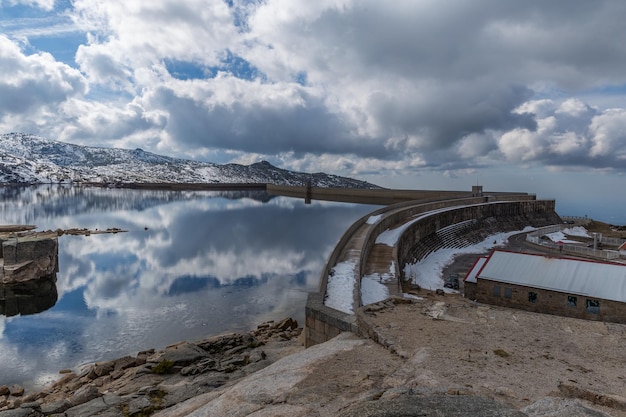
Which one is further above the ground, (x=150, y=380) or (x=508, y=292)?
(x=508, y=292)

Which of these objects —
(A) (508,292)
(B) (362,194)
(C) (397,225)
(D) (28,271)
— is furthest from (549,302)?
(B) (362,194)

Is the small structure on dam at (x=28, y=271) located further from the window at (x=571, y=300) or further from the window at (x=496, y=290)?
the window at (x=571, y=300)

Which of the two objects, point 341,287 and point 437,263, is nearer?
point 341,287

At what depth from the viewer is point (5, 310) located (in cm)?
2295

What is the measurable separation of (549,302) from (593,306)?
1674mm

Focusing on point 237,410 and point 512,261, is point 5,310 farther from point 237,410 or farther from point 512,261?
point 512,261

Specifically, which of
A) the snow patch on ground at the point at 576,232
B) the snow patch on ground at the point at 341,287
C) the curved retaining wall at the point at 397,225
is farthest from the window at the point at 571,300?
the snow patch on ground at the point at 576,232

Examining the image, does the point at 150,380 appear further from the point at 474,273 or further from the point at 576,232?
the point at 576,232

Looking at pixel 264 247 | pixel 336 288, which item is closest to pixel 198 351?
pixel 336 288

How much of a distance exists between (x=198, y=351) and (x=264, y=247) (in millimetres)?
29611

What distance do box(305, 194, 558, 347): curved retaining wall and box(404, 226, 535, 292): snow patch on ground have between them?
55.9 inches

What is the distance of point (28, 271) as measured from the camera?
2769 cm

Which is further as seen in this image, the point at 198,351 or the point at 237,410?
the point at 198,351

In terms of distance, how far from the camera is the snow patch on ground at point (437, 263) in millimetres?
27531
